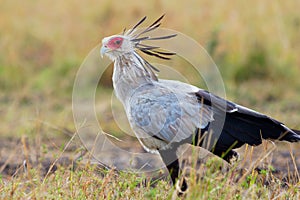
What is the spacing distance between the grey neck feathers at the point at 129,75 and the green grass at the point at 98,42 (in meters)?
1.57

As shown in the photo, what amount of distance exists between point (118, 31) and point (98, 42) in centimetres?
31

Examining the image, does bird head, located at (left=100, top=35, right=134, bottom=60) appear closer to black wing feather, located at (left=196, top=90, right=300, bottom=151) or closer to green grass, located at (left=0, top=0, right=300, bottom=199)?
black wing feather, located at (left=196, top=90, right=300, bottom=151)

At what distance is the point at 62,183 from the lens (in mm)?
3887

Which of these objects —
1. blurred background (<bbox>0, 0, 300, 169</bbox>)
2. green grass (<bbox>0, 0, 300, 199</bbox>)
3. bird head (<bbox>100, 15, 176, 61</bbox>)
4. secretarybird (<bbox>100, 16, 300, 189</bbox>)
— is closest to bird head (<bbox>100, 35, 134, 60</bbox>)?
bird head (<bbox>100, 15, 176, 61</bbox>)

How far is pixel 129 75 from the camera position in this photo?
4.36 m

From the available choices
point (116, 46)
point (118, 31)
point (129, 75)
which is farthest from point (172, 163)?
point (118, 31)

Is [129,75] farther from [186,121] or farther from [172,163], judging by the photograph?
[172,163]

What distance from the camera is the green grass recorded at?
24.0ft

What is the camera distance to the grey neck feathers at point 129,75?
14.2 ft

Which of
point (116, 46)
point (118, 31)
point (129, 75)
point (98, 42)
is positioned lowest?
point (98, 42)

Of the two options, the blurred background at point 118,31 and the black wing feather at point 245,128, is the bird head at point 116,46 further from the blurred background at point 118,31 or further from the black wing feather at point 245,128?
the blurred background at point 118,31

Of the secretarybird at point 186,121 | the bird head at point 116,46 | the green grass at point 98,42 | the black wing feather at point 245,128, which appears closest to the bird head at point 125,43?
the bird head at point 116,46

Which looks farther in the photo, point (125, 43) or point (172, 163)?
point (125, 43)

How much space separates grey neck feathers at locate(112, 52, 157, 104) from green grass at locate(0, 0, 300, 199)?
1.57 m
